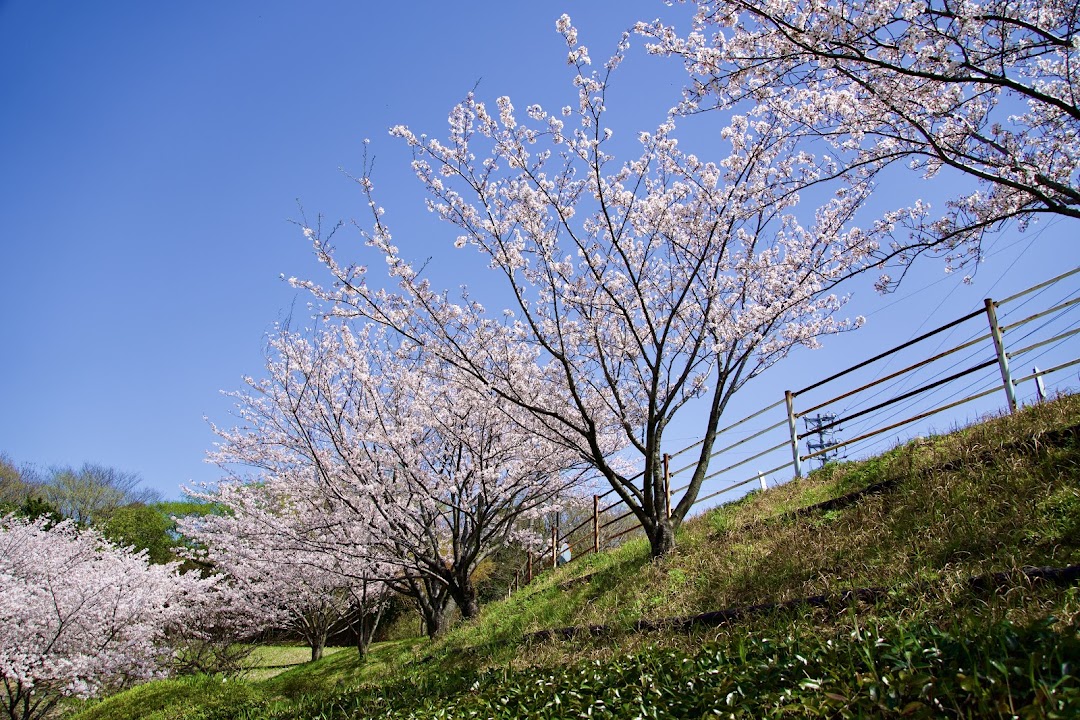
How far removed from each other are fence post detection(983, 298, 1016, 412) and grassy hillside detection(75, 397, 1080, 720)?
0.88 meters

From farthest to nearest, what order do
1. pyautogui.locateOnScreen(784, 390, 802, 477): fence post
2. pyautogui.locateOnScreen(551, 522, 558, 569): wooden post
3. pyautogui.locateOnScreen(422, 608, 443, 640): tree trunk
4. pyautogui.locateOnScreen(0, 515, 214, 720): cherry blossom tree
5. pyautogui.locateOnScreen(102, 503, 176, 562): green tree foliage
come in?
pyautogui.locateOnScreen(102, 503, 176, 562): green tree foliage → pyautogui.locateOnScreen(551, 522, 558, 569): wooden post → pyautogui.locateOnScreen(0, 515, 214, 720): cherry blossom tree → pyautogui.locateOnScreen(422, 608, 443, 640): tree trunk → pyautogui.locateOnScreen(784, 390, 802, 477): fence post

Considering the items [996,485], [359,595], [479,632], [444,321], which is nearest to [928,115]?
[996,485]

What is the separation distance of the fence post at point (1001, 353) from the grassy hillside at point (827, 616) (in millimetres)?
875

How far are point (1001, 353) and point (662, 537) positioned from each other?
490cm

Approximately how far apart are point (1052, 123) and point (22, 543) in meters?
24.5

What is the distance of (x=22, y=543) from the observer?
59.3 ft

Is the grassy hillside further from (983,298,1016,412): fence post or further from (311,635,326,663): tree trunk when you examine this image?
(311,635,326,663): tree trunk

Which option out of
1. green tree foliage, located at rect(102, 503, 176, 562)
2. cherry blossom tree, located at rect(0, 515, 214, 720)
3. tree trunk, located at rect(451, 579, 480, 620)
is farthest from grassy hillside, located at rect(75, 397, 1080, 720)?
green tree foliage, located at rect(102, 503, 176, 562)

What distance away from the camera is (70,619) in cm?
1598

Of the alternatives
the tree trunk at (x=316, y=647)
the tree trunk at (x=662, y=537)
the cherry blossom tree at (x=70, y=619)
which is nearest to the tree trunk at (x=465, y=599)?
the tree trunk at (x=662, y=537)

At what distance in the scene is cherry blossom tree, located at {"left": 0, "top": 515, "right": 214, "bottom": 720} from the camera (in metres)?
14.7

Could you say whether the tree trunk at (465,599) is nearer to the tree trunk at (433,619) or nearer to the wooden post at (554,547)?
the tree trunk at (433,619)

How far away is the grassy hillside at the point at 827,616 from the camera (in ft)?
8.90

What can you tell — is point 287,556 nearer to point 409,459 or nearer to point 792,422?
point 409,459
